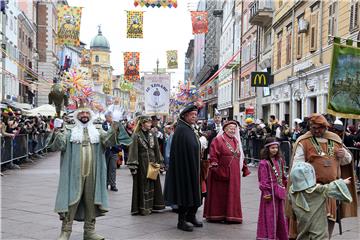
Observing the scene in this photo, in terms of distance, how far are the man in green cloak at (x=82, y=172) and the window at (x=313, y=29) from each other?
1559 cm

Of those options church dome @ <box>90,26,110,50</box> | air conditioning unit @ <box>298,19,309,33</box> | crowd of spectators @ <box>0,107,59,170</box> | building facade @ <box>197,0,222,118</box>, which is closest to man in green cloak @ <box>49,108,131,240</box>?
crowd of spectators @ <box>0,107,59,170</box>

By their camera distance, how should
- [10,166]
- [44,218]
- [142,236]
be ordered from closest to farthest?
[142,236] → [44,218] → [10,166]

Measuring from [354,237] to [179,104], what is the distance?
51855 millimetres

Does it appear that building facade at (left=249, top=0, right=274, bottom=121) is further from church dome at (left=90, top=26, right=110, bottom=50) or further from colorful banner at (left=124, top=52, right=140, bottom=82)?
church dome at (left=90, top=26, right=110, bottom=50)

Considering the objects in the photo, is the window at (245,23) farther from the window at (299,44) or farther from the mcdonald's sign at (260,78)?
the window at (299,44)

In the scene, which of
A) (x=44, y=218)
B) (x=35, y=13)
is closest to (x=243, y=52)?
(x=35, y=13)

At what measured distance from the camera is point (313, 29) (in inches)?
838

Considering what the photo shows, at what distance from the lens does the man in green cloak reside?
664cm

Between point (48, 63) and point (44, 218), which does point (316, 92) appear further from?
point (48, 63)

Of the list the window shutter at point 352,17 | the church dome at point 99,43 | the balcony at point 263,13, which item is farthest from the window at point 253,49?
the church dome at point 99,43

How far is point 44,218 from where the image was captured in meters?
8.47

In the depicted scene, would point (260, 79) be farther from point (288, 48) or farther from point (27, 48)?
point (27, 48)

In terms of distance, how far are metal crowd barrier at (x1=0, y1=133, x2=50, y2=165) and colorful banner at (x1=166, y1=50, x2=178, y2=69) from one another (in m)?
14.9

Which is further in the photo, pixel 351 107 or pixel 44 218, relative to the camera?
pixel 44 218
